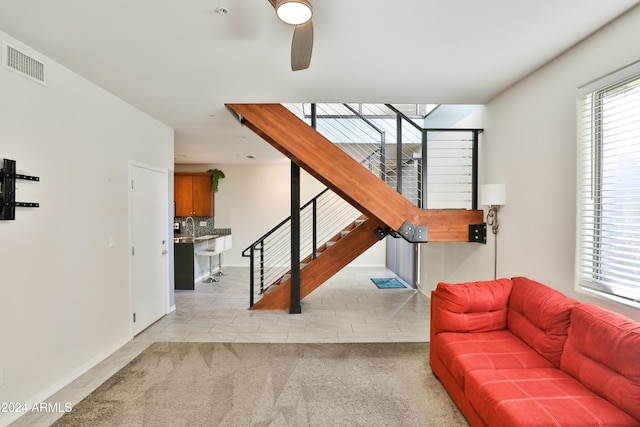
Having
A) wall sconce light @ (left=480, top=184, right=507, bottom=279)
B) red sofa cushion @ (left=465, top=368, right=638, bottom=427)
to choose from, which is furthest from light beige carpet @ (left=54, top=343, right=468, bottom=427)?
wall sconce light @ (left=480, top=184, right=507, bottom=279)

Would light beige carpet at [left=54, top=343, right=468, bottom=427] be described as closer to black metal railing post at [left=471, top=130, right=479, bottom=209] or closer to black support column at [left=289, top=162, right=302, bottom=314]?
black support column at [left=289, top=162, right=302, bottom=314]

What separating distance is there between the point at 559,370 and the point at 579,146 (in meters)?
1.67

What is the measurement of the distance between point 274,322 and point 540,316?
307 cm

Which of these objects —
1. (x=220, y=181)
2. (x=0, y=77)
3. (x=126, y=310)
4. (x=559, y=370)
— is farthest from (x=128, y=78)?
(x=220, y=181)

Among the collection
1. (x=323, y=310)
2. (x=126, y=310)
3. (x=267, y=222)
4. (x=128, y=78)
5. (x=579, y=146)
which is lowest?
(x=323, y=310)

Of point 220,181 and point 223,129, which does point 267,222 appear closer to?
point 220,181

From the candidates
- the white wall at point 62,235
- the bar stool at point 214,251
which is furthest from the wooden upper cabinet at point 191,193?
the white wall at point 62,235

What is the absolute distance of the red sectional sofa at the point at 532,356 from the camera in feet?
5.48

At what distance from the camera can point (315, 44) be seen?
8.03ft

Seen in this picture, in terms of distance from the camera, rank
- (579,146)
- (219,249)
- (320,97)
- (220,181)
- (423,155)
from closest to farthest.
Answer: (579,146)
(320,97)
(423,155)
(219,249)
(220,181)

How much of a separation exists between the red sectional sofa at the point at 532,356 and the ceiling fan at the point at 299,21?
219 centimetres

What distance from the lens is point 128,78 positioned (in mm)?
3021

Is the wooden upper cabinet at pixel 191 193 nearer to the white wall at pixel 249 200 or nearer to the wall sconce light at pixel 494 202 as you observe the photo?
the white wall at pixel 249 200

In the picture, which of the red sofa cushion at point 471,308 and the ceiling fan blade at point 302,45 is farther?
the red sofa cushion at point 471,308
